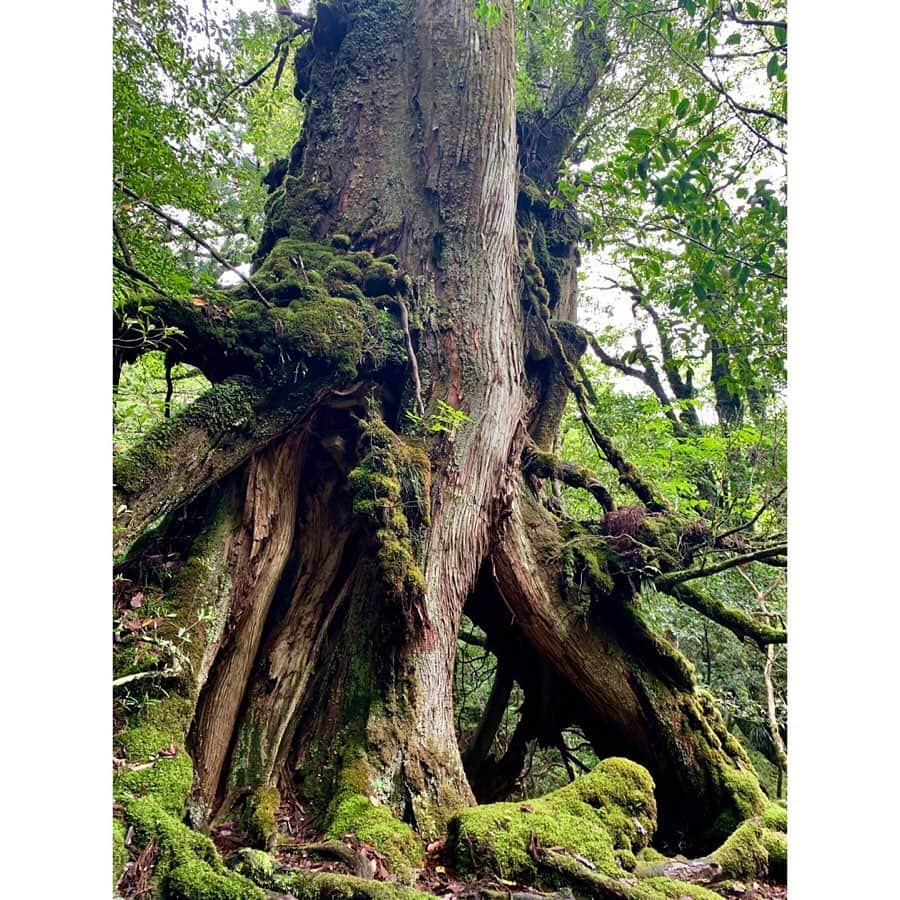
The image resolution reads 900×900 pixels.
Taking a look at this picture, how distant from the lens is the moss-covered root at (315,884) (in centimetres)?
134

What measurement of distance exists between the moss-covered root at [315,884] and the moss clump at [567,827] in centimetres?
24

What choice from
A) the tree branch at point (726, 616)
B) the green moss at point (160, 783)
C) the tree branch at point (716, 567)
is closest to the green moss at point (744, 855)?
the tree branch at point (726, 616)

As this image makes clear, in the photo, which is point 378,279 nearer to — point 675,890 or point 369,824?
point 369,824

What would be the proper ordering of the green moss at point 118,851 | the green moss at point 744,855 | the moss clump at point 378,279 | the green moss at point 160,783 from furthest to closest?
1. the moss clump at point 378,279
2. the green moss at point 744,855
3. the green moss at point 160,783
4. the green moss at point 118,851

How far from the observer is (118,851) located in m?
1.26

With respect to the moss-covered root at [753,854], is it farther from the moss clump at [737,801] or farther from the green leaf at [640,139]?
the green leaf at [640,139]

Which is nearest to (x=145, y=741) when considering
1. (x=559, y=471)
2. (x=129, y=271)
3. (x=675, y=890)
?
(x=129, y=271)

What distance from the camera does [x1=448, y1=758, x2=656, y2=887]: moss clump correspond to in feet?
5.08

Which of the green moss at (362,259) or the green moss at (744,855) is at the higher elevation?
the green moss at (362,259)

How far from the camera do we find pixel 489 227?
2.85m

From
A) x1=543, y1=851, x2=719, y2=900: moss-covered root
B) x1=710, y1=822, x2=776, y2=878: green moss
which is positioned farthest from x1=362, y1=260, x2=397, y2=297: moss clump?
x1=710, y1=822, x2=776, y2=878: green moss

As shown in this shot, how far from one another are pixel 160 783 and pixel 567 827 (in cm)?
112
